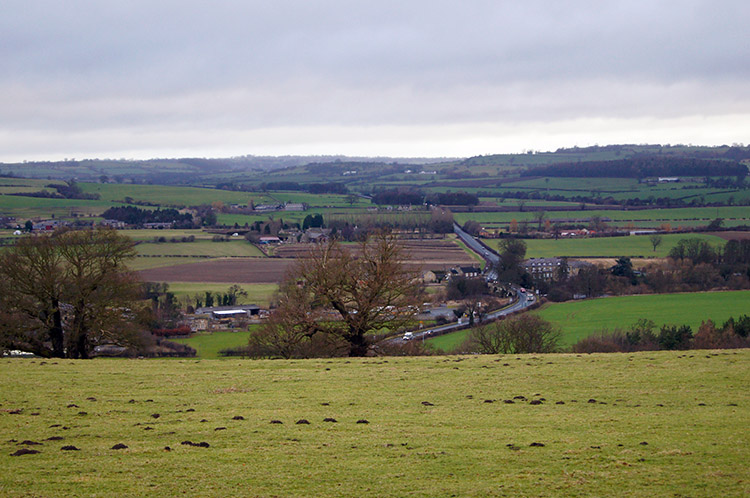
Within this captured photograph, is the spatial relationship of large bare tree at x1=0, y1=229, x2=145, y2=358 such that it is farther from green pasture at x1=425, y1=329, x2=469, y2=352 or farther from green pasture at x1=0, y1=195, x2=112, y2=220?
green pasture at x1=0, y1=195, x2=112, y2=220

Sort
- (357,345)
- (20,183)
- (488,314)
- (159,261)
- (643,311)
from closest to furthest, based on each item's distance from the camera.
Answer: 1. (357,345)
2. (643,311)
3. (488,314)
4. (159,261)
5. (20,183)

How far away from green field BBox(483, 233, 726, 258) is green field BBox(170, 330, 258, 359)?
5120 centimetres

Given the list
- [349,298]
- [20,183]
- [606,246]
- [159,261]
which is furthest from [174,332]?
[20,183]

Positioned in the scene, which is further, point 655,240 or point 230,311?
point 655,240

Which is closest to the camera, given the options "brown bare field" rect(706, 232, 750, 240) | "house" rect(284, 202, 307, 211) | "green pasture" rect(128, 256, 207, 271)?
"green pasture" rect(128, 256, 207, 271)

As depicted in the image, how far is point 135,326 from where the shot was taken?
32188mm

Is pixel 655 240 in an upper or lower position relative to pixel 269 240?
upper

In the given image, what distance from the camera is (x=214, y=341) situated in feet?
173

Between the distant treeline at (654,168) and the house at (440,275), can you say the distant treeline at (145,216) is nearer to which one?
the house at (440,275)

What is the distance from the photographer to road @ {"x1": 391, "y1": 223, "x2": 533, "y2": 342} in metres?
54.7

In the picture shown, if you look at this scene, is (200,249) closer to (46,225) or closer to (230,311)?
(46,225)

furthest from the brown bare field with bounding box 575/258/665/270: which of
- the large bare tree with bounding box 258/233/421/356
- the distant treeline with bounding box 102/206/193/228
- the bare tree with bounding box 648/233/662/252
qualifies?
the distant treeline with bounding box 102/206/193/228

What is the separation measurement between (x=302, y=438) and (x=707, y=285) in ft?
233

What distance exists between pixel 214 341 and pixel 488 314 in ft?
86.0
